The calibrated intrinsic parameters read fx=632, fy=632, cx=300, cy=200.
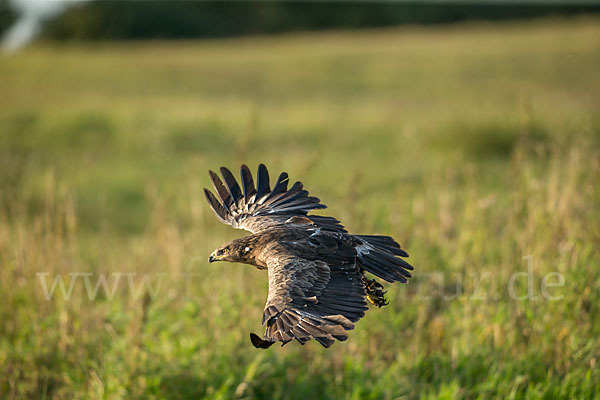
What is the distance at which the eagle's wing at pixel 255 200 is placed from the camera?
457 centimetres

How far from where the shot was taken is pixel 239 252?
4051 mm

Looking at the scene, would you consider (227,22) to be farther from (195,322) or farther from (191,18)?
(195,322)

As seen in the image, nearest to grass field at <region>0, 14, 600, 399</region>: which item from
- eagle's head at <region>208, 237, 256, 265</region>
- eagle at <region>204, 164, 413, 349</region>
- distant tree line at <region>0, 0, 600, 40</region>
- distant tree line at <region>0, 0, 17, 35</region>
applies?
eagle's head at <region>208, 237, 256, 265</region>

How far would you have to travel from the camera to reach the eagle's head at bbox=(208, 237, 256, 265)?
13.2 ft

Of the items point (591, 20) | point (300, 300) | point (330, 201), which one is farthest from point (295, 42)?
point (300, 300)

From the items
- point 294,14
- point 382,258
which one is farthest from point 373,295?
point 294,14

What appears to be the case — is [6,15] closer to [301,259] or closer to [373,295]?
[301,259]

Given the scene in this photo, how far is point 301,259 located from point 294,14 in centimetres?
3884

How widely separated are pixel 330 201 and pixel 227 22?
33664 millimetres

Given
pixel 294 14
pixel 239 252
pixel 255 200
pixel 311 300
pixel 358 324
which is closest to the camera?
pixel 311 300

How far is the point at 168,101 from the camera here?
16859 millimetres

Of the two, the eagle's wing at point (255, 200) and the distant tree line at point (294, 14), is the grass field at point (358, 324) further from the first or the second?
the distant tree line at point (294, 14)

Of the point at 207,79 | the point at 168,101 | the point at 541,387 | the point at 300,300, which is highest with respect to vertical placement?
the point at 207,79

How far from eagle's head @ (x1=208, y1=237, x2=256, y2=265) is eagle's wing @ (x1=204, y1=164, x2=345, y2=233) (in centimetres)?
40
